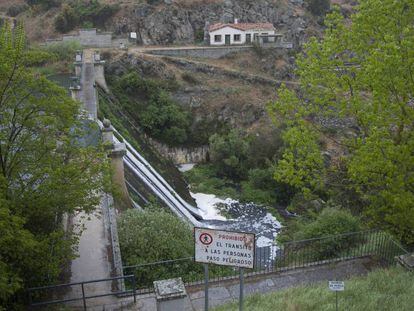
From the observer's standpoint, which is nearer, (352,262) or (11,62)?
(11,62)

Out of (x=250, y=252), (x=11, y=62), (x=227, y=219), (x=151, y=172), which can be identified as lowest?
(x=227, y=219)

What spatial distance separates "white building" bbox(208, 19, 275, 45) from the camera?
45781 mm

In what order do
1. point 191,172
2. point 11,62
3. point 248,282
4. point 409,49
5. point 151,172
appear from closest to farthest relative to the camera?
point 11,62 → point 409,49 → point 248,282 → point 151,172 → point 191,172

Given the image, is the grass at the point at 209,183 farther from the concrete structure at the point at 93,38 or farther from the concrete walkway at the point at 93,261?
the concrete structure at the point at 93,38

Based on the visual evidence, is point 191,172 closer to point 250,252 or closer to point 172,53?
point 172,53

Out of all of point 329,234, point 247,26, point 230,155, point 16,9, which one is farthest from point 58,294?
point 16,9

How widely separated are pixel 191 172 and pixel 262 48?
61.4 ft

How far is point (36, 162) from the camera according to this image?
32.7 ft

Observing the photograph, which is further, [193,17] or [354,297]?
[193,17]

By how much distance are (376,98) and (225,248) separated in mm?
6843

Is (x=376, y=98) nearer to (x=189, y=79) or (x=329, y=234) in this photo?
(x=329, y=234)

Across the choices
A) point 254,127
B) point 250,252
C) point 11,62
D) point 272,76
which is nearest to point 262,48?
point 272,76

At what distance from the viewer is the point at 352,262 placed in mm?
12500

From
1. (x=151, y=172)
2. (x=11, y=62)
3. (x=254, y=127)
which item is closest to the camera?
(x=11, y=62)
